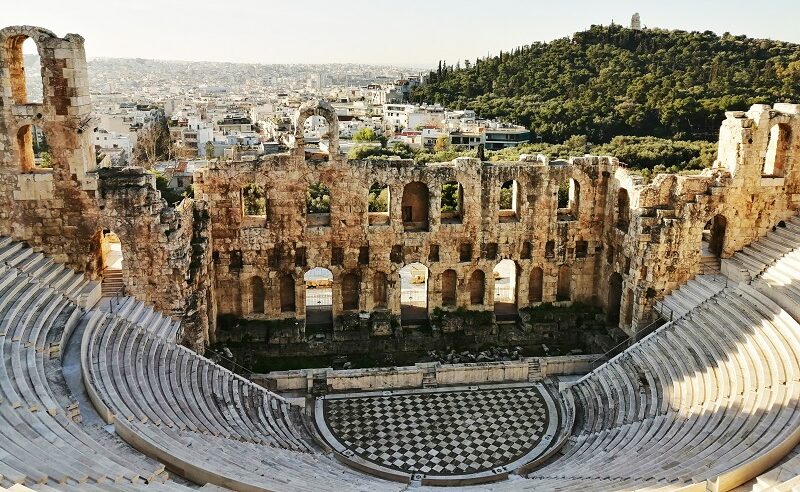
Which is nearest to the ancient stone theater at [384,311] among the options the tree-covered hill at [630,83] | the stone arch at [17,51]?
the stone arch at [17,51]

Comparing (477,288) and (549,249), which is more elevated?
(549,249)

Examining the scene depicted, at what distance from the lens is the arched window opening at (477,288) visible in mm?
28938

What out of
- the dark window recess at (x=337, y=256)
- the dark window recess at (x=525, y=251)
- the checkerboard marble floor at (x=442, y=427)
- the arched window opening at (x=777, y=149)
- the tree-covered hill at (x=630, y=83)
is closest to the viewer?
the checkerboard marble floor at (x=442, y=427)

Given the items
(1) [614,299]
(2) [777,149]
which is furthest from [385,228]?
(2) [777,149]

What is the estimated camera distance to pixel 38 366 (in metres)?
16.7

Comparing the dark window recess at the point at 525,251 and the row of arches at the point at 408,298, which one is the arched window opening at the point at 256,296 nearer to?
the row of arches at the point at 408,298

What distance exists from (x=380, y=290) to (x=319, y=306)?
11.0 feet

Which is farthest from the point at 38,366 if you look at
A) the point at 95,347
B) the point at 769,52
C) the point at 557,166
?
the point at 769,52

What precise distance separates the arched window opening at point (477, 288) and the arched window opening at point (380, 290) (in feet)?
11.9

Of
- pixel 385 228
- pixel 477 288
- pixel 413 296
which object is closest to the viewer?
pixel 385 228

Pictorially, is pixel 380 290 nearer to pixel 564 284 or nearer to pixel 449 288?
pixel 449 288

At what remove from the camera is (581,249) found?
29.4 meters

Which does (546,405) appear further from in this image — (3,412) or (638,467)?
(3,412)

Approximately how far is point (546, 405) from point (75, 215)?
17.3m
